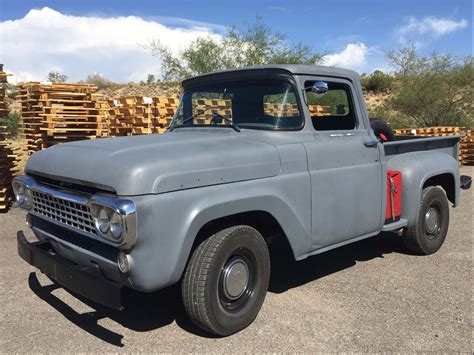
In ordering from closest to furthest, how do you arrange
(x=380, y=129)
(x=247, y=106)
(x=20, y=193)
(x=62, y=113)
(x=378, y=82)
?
(x=20, y=193) → (x=247, y=106) → (x=380, y=129) → (x=62, y=113) → (x=378, y=82)

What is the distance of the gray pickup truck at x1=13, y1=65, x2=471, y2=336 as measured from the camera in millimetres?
2842

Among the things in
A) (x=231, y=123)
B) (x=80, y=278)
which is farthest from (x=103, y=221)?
(x=231, y=123)

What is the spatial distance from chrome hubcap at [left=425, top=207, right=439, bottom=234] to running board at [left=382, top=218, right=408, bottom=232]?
0.57 metres

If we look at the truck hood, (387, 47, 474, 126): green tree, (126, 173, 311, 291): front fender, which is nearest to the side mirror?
the truck hood

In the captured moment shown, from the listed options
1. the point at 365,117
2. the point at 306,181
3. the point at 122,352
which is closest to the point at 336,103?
the point at 365,117

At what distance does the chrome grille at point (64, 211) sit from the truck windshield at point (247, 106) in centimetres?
155

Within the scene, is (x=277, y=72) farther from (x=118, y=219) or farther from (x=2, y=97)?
(x=2, y=97)

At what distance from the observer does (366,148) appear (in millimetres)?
4359

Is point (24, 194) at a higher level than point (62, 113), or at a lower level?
lower

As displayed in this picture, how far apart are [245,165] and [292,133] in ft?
2.33

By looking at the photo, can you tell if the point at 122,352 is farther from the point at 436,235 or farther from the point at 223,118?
the point at 436,235

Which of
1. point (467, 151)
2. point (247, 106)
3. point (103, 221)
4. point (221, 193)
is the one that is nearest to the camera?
point (103, 221)

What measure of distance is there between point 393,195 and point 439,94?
18.7m

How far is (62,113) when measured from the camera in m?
10.0
